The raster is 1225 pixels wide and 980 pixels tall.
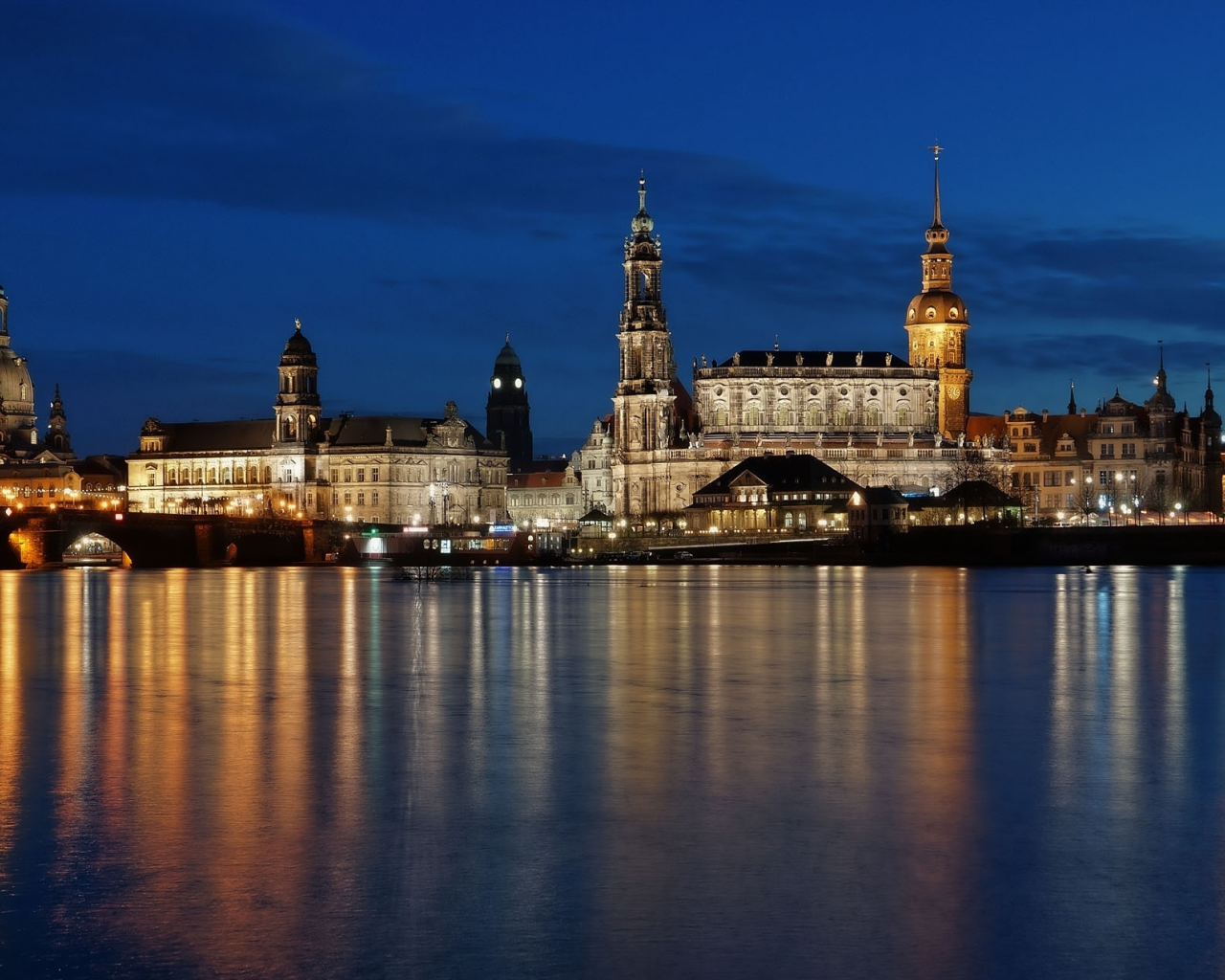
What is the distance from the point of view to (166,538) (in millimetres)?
131250

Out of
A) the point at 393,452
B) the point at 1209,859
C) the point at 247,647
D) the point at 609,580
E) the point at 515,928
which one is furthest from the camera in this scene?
Result: the point at 393,452

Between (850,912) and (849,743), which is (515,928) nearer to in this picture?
(850,912)

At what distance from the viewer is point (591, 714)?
27.1 m

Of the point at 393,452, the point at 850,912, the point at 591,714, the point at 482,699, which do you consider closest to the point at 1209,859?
the point at 850,912

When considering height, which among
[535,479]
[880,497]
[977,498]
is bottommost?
[977,498]

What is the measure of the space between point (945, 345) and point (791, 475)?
99.5 ft

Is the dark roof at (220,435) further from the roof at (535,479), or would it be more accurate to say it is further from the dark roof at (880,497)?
the dark roof at (880,497)

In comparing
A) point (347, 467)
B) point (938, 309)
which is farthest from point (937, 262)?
point (347, 467)

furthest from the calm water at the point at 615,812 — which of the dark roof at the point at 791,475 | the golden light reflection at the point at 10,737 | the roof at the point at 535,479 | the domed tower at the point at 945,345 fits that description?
the roof at the point at 535,479

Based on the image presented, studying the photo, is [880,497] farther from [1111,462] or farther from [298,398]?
[298,398]

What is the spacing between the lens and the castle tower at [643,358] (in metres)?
154

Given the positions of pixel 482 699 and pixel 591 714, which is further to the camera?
pixel 482 699

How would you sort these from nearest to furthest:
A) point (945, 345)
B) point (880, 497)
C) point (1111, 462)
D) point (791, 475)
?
point (880, 497) < point (791, 475) < point (1111, 462) < point (945, 345)

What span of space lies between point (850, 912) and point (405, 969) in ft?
12.2
